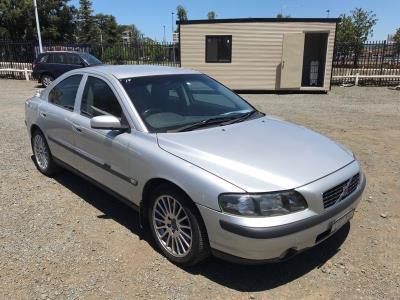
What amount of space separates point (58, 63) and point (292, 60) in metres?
9.99

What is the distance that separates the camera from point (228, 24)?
16156mm

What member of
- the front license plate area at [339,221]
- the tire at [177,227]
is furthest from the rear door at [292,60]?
the tire at [177,227]

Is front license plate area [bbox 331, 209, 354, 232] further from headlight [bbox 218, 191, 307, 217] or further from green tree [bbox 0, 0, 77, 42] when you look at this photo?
green tree [bbox 0, 0, 77, 42]

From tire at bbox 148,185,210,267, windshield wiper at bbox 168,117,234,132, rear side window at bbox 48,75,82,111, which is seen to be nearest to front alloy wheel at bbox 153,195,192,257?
tire at bbox 148,185,210,267

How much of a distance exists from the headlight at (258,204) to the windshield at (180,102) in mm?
1048

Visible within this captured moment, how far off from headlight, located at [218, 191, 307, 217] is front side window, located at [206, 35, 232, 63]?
14393mm

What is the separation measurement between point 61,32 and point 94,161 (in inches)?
1903

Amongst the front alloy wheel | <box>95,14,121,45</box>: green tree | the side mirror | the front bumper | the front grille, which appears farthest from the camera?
<box>95,14,121,45</box>: green tree

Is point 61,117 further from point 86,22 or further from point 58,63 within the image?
point 86,22

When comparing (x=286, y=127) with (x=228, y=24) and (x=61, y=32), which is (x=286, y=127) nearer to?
(x=228, y=24)

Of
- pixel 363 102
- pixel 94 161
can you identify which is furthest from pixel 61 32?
pixel 94 161

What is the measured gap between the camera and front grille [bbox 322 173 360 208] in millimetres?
2988

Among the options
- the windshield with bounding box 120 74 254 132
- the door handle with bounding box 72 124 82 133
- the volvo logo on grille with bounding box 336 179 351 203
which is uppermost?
the windshield with bounding box 120 74 254 132

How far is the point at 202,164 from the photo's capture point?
118 inches
